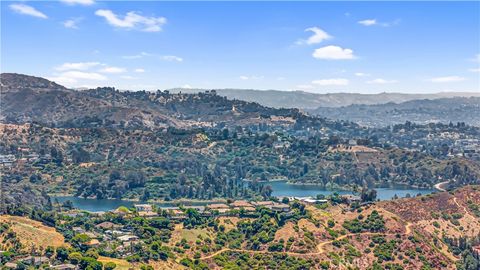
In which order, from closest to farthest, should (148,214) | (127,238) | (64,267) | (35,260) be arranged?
(64,267) → (35,260) → (127,238) → (148,214)

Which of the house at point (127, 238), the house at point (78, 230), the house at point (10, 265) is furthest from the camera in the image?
the house at point (78, 230)

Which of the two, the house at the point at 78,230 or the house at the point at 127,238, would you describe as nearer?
the house at the point at 127,238

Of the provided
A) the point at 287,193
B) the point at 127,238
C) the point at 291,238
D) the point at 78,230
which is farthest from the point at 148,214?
the point at 287,193

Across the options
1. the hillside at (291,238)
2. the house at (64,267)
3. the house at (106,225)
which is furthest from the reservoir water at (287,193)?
the house at (64,267)

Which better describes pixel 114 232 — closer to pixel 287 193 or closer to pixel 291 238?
pixel 291 238

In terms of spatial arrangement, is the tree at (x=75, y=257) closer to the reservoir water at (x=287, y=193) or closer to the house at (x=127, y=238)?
the house at (x=127, y=238)

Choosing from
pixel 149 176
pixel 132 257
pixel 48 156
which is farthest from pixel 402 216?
pixel 48 156

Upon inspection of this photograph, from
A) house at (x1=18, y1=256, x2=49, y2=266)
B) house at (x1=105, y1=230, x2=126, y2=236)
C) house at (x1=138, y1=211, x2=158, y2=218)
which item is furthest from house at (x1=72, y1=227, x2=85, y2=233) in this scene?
house at (x1=138, y1=211, x2=158, y2=218)

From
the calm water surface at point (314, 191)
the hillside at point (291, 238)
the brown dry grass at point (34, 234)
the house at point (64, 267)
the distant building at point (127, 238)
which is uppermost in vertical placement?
the brown dry grass at point (34, 234)

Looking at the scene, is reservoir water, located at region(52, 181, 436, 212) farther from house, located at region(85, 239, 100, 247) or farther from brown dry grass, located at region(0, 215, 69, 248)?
house, located at region(85, 239, 100, 247)
